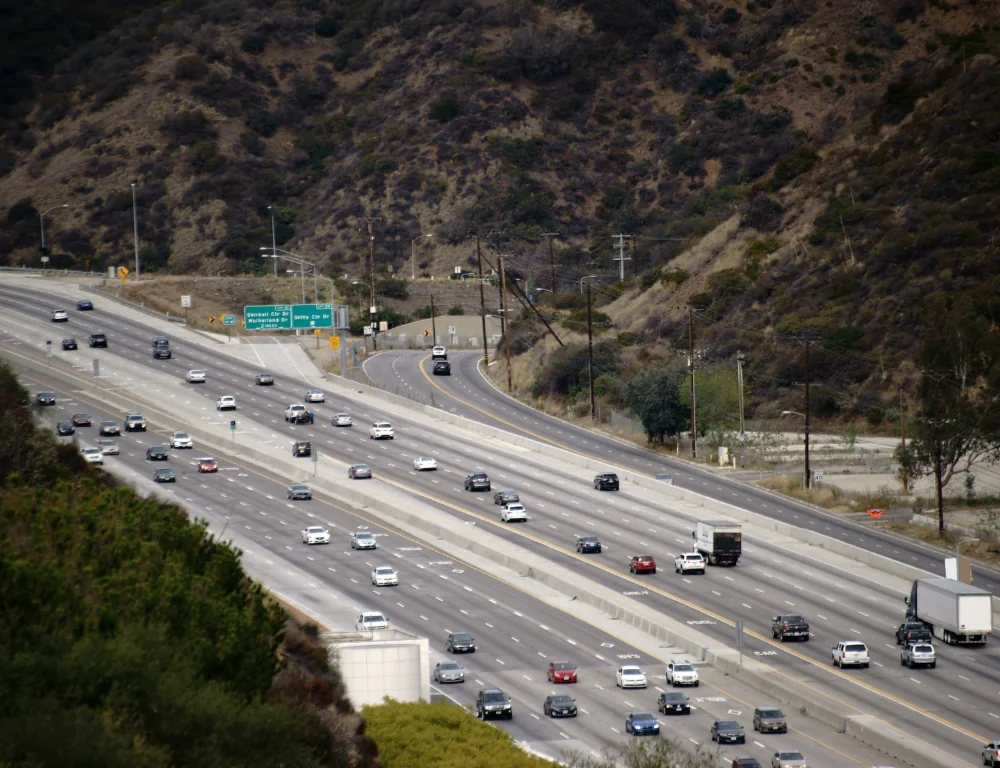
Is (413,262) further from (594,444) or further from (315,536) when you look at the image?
(315,536)

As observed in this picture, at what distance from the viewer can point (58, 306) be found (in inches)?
5354

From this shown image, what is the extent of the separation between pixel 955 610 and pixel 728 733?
47.7 ft

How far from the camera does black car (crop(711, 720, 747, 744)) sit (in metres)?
46.2

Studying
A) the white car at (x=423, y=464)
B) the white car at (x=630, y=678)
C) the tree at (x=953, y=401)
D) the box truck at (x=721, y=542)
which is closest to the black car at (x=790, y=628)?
the white car at (x=630, y=678)

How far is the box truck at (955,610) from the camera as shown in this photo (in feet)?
188

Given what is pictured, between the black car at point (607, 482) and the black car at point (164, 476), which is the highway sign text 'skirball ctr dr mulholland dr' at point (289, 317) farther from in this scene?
the black car at point (607, 482)

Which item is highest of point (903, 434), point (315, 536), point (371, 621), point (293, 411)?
point (293, 411)

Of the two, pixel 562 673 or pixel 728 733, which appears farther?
pixel 562 673

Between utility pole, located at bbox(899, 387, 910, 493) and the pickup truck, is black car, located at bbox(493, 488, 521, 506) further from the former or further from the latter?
the pickup truck

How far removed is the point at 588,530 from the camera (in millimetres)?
76875

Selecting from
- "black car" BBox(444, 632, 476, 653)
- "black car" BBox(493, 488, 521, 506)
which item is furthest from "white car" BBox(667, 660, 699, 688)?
"black car" BBox(493, 488, 521, 506)

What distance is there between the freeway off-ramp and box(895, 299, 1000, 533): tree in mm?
9884

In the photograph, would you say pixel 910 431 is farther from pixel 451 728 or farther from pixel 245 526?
pixel 451 728

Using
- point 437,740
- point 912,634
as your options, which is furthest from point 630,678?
point 437,740
